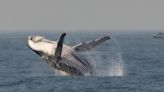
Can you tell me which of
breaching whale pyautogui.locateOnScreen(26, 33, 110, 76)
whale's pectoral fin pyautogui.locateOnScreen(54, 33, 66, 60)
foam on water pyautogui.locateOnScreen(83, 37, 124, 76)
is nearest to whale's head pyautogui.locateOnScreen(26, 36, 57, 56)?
breaching whale pyautogui.locateOnScreen(26, 33, 110, 76)

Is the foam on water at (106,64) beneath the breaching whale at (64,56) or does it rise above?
beneath

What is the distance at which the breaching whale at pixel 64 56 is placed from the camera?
51094mm

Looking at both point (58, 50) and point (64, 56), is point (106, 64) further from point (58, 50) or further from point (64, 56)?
point (58, 50)

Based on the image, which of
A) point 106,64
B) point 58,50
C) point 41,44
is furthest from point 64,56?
point 106,64

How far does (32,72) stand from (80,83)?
14424 millimetres

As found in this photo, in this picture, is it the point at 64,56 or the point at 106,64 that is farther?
the point at 106,64

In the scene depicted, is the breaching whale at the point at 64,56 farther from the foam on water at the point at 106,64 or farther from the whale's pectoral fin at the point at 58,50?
the foam on water at the point at 106,64

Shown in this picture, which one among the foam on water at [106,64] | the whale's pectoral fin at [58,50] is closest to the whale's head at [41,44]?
the whale's pectoral fin at [58,50]

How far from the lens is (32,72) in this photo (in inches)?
2603

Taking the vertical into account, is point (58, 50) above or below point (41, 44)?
below

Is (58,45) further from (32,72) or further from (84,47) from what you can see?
(32,72)

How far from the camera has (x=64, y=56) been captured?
51.9m

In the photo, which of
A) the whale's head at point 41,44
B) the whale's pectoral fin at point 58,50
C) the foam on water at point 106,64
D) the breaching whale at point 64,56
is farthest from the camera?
the foam on water at point 106,64

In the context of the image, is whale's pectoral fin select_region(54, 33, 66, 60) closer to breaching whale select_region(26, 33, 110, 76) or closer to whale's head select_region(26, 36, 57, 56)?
breaching whale select_region(26, 33, 110, 76)
